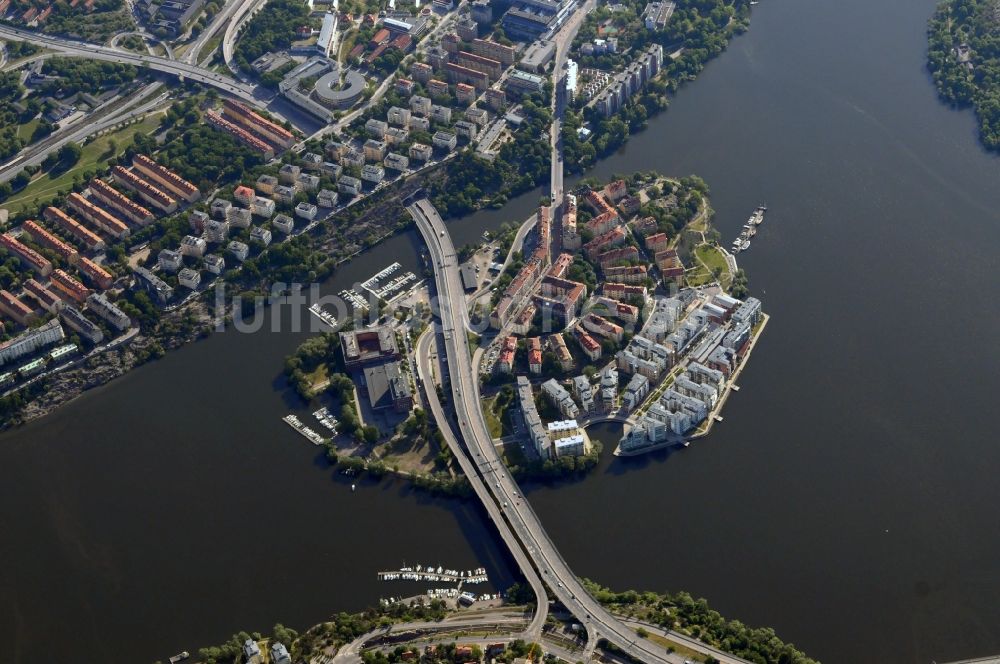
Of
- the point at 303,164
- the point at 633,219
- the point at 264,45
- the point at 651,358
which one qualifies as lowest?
the point at 651,358

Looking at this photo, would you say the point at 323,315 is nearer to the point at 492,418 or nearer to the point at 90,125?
the point at 492,418

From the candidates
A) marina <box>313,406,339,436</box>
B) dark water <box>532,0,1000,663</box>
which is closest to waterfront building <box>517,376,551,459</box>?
dark water <box>532,0,1000,663</box>

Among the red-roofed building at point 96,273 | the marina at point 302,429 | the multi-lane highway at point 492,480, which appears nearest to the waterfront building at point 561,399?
Answer: the multi-lane highway at point 492,480

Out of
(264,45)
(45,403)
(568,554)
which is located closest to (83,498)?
(45,403)

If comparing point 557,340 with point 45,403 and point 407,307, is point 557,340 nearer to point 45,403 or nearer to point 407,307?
point 407,307

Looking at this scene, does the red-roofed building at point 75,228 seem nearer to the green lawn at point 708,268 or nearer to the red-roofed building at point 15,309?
the red-roofed building at point 15,309

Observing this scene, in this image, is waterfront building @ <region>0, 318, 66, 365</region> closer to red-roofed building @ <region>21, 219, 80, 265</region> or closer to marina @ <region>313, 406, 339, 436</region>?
red-roofed building @ <region>21, 219, 80, 265</region>
